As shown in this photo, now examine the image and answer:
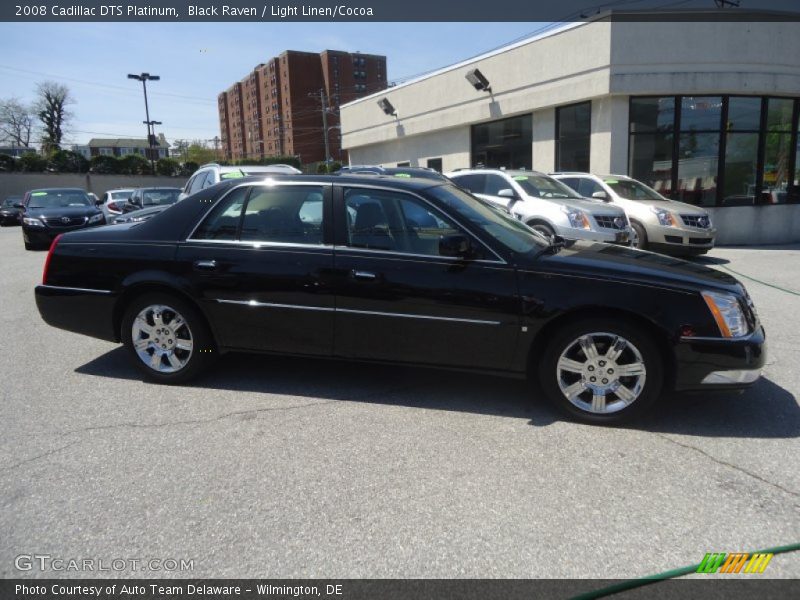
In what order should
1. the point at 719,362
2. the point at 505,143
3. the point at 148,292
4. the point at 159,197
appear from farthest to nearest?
the point at 505,143
the point at 159,197
the point at 148,292
the point at 719,362

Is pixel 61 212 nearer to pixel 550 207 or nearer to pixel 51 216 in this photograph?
pixel 51 216

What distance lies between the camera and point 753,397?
4383 mm

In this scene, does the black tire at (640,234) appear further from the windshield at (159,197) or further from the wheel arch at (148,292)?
the windshield at (159,197)

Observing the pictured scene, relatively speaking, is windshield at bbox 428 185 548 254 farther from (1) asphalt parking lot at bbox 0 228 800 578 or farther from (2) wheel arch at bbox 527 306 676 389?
(1) asphalt parking lot at bbox 0 228 800 578

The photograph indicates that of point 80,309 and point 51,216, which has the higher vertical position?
point 51,216

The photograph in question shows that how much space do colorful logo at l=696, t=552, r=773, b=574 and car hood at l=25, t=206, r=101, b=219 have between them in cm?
1669

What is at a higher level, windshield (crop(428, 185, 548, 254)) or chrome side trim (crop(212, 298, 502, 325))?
windshield (crop(428, 185, 548, 254))

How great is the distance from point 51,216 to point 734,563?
16.9 metres

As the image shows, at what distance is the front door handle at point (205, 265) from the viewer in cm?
450

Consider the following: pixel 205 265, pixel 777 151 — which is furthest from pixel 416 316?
pixel 777 151

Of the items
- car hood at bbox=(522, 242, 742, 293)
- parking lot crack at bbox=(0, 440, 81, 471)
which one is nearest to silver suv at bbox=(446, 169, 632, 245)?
car hood at bbox=(522, 242, 742, 293)

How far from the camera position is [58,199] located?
1661 centimetres

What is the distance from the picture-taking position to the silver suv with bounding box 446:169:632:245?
10.1 meters

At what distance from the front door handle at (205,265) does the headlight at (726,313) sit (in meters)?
→ 3.49
